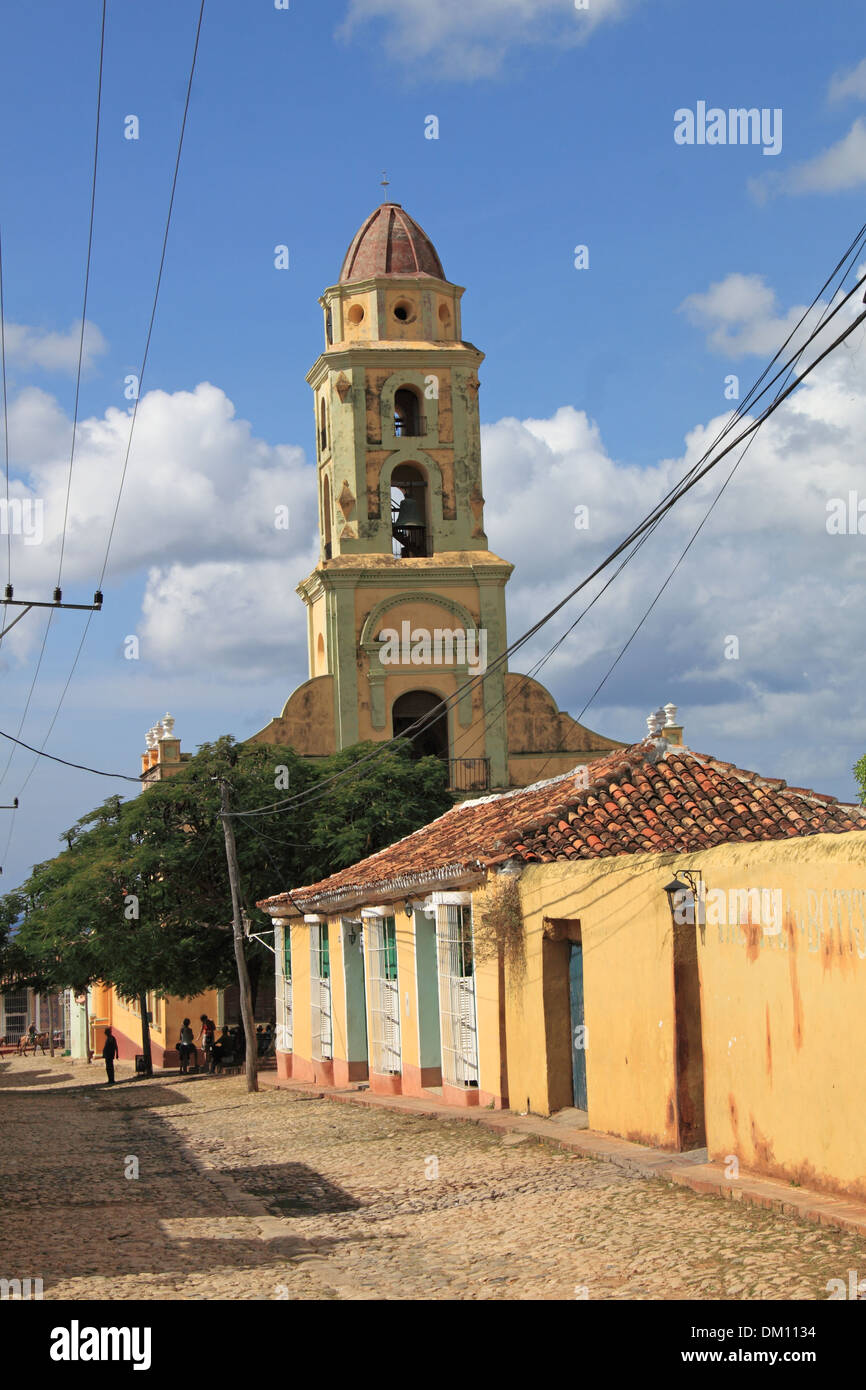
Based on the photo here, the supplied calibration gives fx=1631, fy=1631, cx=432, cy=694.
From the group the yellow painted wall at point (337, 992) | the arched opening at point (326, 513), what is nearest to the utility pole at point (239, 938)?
the yellow painted wall at point (337, 992)

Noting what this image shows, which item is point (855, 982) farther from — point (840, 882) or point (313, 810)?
point (313, 810)

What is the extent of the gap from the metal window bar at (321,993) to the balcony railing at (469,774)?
9.98 m

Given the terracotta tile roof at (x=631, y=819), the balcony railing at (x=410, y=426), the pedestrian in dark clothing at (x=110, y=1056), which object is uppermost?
the balcony railing at (x=410, y=426)

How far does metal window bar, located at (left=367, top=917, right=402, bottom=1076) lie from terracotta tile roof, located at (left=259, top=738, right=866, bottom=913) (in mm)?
540

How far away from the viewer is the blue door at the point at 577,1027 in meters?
14.1

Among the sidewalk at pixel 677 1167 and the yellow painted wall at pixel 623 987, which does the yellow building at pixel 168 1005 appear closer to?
the sidewalk at pixel 677 1167

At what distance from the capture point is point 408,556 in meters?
36.4

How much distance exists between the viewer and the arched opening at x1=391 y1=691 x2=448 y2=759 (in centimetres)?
3531

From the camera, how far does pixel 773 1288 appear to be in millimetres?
7262

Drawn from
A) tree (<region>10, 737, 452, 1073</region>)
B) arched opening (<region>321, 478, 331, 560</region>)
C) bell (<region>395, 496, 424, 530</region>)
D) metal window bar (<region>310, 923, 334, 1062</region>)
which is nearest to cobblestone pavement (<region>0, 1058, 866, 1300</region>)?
metal window bar (<region>310, 923, 334, 1062</region>)

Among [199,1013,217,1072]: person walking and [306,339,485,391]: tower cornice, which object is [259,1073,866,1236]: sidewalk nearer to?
[199,1013,217,1072]: person walking

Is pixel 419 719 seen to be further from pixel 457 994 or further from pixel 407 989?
pixel 457 994

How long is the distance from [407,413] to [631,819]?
2069cm
